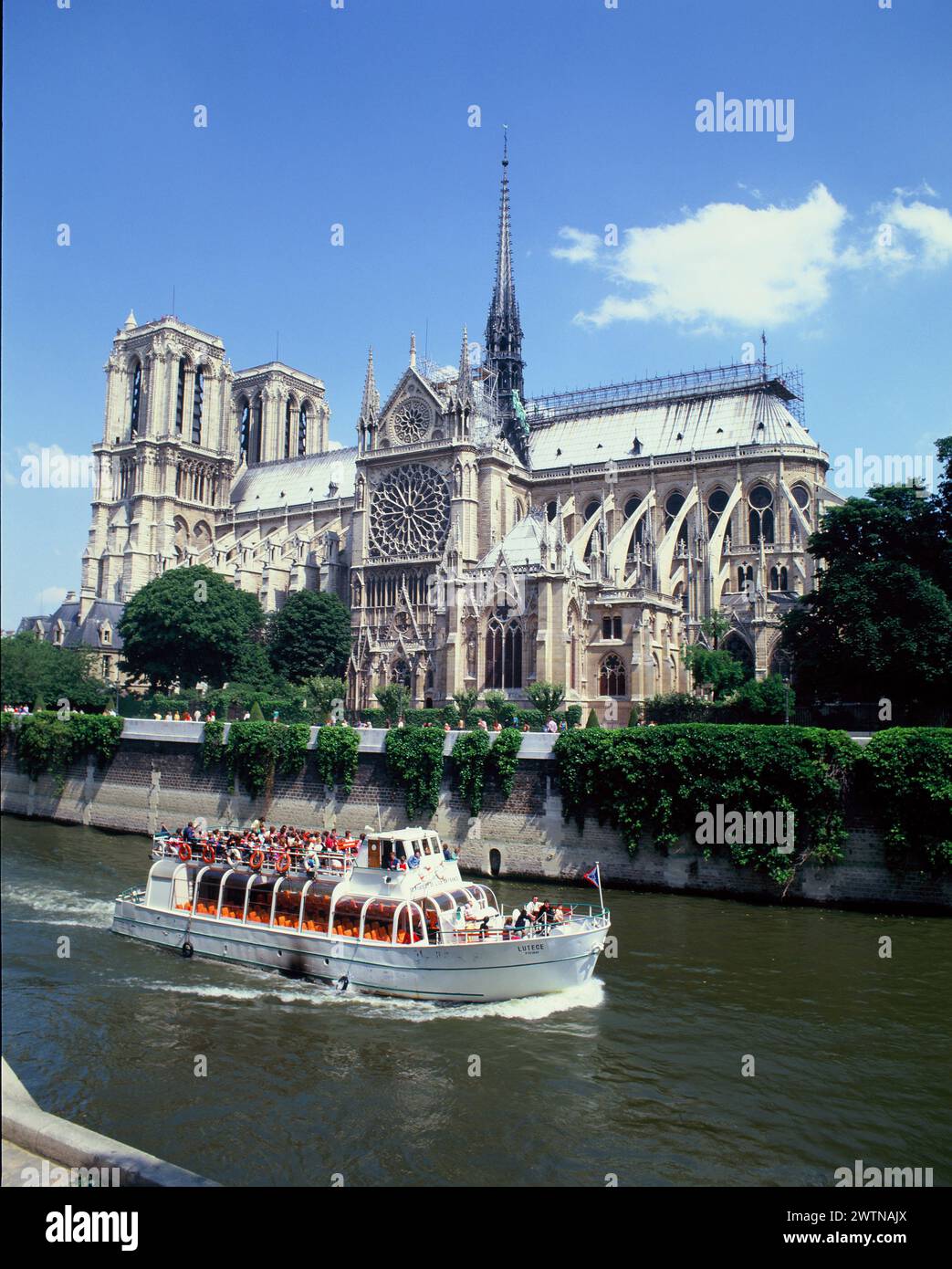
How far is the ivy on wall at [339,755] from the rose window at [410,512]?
3797 cm

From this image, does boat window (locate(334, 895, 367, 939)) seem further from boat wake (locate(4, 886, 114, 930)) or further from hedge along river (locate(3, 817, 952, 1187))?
boat wake (locate(4, 886, 114, 930))

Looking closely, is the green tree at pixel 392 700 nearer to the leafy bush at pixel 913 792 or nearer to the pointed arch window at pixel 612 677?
the pointed arch window at pixel 612 677

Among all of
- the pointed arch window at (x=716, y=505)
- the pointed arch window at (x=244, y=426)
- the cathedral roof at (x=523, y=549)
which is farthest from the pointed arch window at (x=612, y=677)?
the pointed arch window at (x=244, y=426)

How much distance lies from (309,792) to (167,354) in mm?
84079

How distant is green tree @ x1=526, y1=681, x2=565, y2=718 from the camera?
55.3 meters

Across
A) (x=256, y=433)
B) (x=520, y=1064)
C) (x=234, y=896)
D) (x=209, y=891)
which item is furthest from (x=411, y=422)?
(x=520, y=1064)

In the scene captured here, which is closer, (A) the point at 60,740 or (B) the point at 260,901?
(B) the point at 260,901

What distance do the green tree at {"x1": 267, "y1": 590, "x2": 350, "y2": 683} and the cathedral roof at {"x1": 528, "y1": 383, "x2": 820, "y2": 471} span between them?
75.2 feet

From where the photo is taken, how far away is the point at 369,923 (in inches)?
1101

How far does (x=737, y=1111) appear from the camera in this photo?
19.2 m

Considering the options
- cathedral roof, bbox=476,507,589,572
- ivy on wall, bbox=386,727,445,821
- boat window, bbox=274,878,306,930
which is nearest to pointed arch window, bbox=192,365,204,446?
cathedral roof, bbox=476,507,589,572

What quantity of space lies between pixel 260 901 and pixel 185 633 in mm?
51310

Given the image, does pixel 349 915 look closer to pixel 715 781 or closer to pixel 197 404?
pixel 715 781

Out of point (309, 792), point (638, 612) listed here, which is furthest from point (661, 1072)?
point (638, 612)
